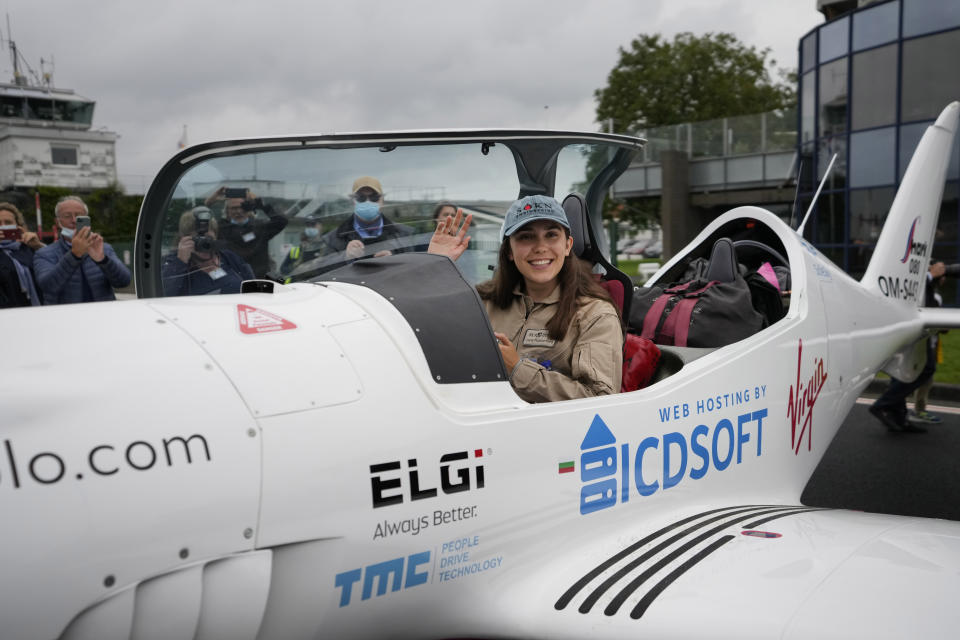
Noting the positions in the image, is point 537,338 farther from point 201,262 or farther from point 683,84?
point 683,84

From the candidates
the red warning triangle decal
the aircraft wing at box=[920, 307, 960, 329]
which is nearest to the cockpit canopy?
the red warning triangle decal

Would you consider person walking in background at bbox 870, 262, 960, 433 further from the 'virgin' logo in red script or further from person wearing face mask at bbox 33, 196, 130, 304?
person wearing face mask at bbox 33, 196, 130, 304

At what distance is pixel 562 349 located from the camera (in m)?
2.51

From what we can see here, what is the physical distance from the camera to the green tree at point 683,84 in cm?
3148

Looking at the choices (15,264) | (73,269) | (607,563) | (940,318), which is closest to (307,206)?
(607,563)

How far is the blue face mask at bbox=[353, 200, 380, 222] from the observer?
2760 mm

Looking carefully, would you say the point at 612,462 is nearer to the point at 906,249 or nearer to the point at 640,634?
the point at 640,634

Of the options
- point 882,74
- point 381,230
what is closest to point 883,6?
point 882,74

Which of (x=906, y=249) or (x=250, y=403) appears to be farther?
(x=906, y=249)

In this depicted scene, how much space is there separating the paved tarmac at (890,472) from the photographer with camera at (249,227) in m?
3.25

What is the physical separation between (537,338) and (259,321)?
1152 mm

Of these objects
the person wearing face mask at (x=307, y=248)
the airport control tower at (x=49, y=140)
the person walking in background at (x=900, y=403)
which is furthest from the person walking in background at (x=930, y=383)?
the airport control tower at (x=49, y=140)

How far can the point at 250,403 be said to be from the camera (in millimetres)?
1521

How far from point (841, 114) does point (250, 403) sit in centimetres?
1634
